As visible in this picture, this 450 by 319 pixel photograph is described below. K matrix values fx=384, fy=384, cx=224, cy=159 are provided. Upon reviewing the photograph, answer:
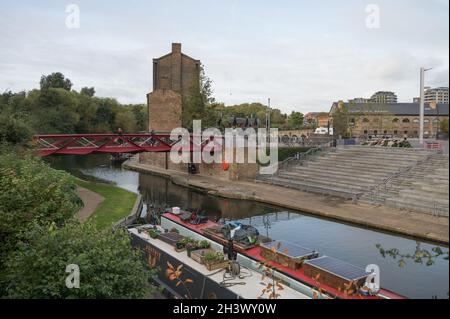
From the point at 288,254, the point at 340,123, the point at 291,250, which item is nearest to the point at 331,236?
the point at 291,250

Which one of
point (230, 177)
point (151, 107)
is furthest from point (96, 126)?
point (230, 177)

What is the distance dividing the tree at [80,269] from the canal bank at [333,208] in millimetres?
10256

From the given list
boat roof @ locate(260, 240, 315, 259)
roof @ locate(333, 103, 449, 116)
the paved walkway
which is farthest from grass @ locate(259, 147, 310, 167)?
boat roof @ locate(260, 240, 315, 259)

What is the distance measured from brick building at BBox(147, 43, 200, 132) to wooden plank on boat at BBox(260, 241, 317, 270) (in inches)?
1589

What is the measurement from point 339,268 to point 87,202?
61.2 ft

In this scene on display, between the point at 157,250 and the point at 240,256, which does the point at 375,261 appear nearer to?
the point at 240,256

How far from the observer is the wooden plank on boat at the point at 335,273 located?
9594 millimetres

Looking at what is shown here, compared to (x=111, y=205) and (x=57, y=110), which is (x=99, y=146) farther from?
(x=57, y=110)

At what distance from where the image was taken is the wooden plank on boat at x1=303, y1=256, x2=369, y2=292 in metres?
9.59

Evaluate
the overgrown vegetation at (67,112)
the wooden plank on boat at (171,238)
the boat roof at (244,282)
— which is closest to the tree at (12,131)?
the wooden plank on boat at (171,238)

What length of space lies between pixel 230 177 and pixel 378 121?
116 ft

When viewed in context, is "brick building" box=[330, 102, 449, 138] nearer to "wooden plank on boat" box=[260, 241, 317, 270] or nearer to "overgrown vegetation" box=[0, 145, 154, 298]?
"wooden plank on boat" box=[260, 241, 317, 270]

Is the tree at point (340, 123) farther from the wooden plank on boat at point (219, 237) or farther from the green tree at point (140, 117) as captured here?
the green tree at point (140, 117)

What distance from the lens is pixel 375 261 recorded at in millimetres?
15680
